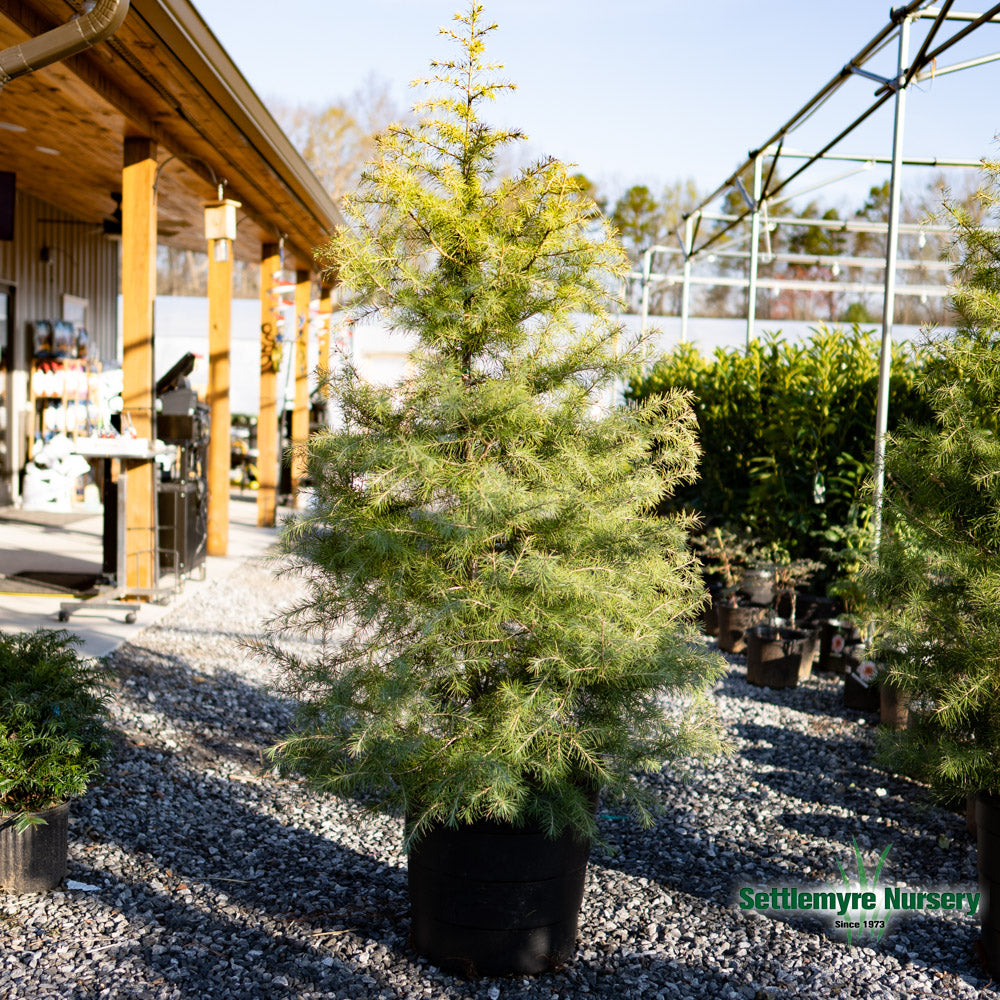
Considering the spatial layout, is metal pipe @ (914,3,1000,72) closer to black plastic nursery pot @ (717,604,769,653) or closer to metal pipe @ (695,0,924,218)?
metal pipe @ (695,0,924,218)

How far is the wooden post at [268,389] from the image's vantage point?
9242 mm

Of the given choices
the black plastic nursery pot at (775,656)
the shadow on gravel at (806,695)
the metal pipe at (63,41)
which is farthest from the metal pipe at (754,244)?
the metal pipe at (63,41)

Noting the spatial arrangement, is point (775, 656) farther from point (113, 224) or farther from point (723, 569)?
point (113, 224)

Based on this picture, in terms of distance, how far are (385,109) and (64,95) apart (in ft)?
→ 80.1

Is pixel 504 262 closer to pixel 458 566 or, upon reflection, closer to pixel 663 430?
pixel 663 430

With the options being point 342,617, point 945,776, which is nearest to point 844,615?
point 945,776

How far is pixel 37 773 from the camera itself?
2.61 m

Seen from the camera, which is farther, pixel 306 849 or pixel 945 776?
pixel 306 849

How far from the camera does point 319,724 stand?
100 inches

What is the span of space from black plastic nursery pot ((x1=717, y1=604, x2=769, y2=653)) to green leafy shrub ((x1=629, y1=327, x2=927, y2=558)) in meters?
0.49

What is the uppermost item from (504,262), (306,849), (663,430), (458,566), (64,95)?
(64,95)

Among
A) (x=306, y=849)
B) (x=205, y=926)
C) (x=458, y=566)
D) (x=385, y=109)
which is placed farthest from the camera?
(x=385, y=109)
